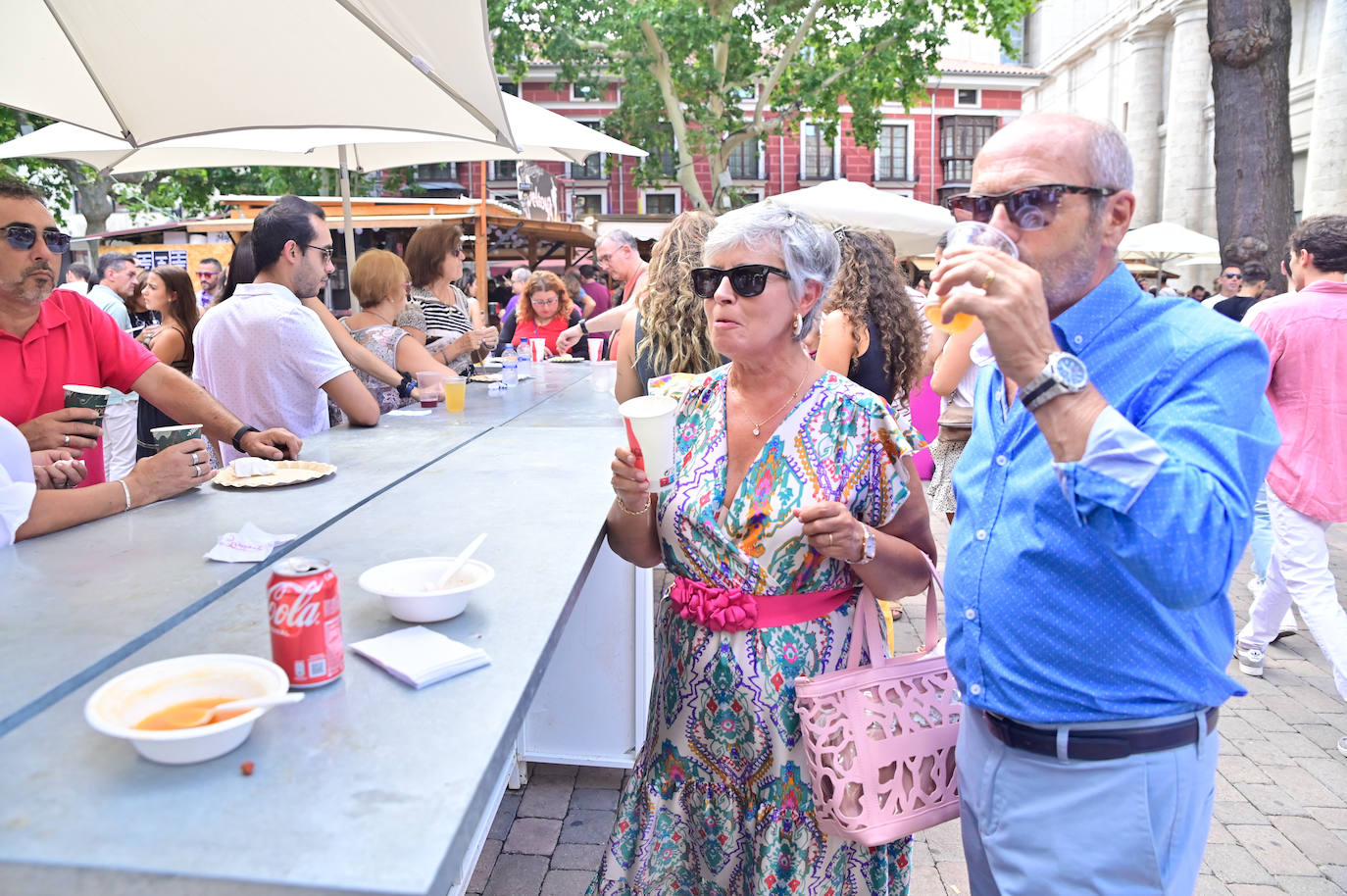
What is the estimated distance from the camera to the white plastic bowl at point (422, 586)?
175cm

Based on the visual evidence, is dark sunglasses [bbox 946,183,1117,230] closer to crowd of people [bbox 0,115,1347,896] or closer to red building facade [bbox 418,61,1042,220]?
crowd of people [bbox 0,115,1347,896]

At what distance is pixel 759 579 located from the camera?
2.08 m

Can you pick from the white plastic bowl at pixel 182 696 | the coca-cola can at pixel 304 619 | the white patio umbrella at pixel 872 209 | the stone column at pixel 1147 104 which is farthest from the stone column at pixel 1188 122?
the white plastic bowl at pixel 182 696

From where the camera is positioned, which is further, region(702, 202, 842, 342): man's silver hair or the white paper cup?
region(702, 202, 842, 342): man's silver hair

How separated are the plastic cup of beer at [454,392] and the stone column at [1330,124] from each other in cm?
1602

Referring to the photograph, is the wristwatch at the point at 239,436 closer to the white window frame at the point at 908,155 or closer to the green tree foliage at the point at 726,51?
the green tree foliage at the point at 726,51

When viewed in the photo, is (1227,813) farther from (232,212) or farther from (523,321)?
(232,212)

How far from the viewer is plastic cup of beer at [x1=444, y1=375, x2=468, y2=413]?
467 centimetres

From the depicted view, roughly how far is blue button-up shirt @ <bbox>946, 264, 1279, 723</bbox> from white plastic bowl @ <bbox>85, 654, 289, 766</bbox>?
3.95 feet

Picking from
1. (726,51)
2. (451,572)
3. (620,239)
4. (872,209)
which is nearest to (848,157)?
(726,51)

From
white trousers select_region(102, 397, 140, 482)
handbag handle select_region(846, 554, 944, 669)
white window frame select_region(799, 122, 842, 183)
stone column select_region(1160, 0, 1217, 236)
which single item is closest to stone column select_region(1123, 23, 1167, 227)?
stone column select_region(1160, 0, 1217, 236)

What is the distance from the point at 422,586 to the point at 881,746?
3.39 feet

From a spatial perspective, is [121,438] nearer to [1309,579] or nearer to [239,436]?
[239,436]

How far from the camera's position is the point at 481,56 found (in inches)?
124
